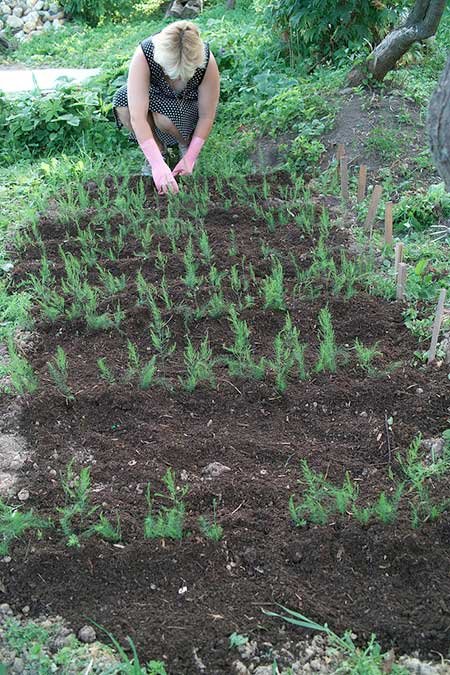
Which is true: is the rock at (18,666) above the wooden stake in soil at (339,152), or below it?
below

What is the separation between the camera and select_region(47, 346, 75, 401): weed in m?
3.23

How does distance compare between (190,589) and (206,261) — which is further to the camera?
(206,261)

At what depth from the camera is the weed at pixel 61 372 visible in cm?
323

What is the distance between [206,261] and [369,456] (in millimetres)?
1699

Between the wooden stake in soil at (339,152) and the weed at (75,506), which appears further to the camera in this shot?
the wooden stake in soil at (339,152)

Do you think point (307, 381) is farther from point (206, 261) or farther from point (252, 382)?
point (206, 261)

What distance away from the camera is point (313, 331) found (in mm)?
3594

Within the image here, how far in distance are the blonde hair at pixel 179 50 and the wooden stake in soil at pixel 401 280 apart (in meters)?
2.04

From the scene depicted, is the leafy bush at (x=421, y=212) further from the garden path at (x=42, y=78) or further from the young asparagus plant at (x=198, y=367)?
the garden path at (x=42, y=78)

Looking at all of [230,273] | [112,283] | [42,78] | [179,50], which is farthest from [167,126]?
[42,78]

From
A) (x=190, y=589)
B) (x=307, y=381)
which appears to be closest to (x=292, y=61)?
(x=307, y=381)

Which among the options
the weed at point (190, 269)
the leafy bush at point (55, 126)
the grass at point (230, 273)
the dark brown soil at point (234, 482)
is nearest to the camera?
the dark brown soil at point (234, 482)

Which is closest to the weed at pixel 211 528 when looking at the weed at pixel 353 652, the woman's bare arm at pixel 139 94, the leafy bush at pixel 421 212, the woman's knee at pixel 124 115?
the weed at pixel 353 652

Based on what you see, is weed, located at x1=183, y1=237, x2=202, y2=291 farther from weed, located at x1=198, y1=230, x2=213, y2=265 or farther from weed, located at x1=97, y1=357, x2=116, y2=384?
weed, located at x1=97, y1=357, x2=116, y2=384
